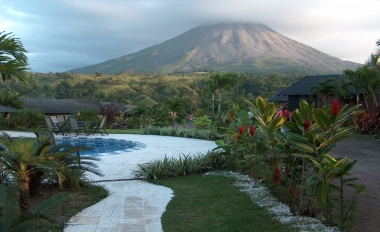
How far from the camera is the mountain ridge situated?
89.0 m

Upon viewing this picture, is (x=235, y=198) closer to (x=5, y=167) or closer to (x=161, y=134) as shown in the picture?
(x=5, y=167)

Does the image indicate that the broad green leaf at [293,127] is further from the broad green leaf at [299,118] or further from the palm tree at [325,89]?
the palm tree at [325,89]

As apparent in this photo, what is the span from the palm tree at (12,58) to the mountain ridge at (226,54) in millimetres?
79418

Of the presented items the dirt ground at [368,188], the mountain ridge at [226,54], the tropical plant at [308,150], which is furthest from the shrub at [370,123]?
the mountain ridge at [226,54]

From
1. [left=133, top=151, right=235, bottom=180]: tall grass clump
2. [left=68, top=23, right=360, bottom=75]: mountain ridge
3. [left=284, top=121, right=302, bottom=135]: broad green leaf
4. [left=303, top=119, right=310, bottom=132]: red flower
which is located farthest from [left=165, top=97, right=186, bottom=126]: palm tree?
[left=68, top=23, right=360, bottom=75]: mountain ridge

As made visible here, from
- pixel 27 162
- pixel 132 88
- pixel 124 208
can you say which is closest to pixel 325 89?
pixel 124 208

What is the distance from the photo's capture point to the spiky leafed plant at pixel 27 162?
13.3 ft

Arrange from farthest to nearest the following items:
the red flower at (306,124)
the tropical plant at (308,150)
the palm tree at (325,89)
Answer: the palm tree at (325,89) < the red flower at (306,124) < the tropical plant at (308,150)

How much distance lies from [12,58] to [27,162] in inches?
59.3

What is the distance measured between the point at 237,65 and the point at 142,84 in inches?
1602

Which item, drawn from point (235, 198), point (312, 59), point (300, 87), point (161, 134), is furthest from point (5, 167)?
point (312, 59)

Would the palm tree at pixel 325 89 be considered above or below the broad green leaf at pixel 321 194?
above

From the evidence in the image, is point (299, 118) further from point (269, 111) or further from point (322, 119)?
point (269, 111)

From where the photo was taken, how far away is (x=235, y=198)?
4.90 m
